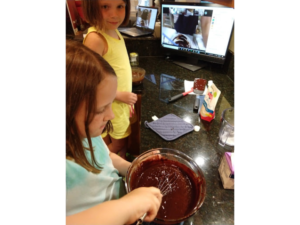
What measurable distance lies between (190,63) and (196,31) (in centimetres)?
27

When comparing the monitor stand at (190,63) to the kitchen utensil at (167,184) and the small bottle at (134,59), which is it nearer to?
the small bottle at (134,59)

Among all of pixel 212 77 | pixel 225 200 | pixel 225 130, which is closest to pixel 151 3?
pixel 212 77

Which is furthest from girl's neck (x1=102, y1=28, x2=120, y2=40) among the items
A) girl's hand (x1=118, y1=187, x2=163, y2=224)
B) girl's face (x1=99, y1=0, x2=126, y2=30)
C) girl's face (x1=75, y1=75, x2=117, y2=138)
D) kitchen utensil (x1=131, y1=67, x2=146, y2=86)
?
girl's hand (x1=118, y1=187, x2=163, y2=224)

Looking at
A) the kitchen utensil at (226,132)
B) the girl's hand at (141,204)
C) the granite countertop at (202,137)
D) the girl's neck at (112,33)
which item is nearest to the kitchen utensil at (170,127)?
the granite countertop at (202,137)

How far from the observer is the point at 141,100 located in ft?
3.69

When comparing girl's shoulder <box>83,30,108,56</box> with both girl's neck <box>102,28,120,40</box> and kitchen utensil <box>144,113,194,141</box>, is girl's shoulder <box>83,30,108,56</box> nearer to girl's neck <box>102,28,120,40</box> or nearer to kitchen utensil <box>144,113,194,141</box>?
girl's neck <box>102,28,120,40</box>

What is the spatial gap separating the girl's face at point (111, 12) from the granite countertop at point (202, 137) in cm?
46

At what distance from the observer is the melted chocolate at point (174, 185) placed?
53 centimetres

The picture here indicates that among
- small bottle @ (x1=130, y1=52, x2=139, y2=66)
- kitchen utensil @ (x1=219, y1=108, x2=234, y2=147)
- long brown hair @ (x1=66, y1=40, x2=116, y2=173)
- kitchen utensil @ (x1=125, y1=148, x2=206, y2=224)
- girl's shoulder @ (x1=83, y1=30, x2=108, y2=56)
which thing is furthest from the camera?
small bottle @ (x1=130, y1=52, x2=139, y2=66)

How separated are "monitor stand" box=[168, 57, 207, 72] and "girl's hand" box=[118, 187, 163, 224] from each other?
1.22 meters

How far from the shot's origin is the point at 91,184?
1.84 feet

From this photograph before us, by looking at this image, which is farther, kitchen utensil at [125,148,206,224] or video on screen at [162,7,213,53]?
video on screen at [162,7,213,53]

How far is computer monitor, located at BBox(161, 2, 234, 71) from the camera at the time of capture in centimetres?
127
